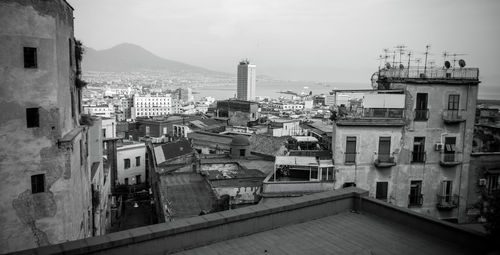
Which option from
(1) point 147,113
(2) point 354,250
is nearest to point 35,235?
(2) point 354,250

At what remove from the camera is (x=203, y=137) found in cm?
4878

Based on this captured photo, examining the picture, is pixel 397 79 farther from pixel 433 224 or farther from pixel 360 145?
pixel 433 224

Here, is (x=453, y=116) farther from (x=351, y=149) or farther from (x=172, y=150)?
(x=172, y=150)

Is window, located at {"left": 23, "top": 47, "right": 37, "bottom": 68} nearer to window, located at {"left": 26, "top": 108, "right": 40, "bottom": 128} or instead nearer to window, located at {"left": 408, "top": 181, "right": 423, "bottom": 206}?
window, located at {"left": 26, "top": 108, "right": 40, "bottom": 128}

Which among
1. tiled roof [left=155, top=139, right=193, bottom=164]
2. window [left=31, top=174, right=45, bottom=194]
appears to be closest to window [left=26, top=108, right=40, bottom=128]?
window [left=31, top=174, right=45, bottom=194]

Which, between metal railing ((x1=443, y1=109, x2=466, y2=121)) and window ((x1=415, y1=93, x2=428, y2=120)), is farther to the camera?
metal railing ((x1=443, y1=109, x2=466, y2=121))

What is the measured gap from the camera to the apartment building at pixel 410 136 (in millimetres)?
20469

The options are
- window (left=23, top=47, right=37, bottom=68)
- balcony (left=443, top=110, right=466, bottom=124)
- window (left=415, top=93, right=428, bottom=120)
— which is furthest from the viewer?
balcony (left=443, top=110, right=466, bottom=124)

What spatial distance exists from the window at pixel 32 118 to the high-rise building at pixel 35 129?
29 mm

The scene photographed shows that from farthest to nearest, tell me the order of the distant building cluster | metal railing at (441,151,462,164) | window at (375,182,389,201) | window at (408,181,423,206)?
1. window at (408,181,423,206)
2. metal railing at (441,151,462,164)
3. window at (375,182,389,201)
4. the distant building cluster

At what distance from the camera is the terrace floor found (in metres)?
7.73

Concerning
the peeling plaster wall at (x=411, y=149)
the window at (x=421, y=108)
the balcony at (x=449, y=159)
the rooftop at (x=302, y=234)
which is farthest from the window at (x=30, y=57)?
the balcony at (x=449, y=159)

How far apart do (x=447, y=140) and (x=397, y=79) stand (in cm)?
450

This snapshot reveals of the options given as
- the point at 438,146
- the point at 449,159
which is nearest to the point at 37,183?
the point at 438,146
